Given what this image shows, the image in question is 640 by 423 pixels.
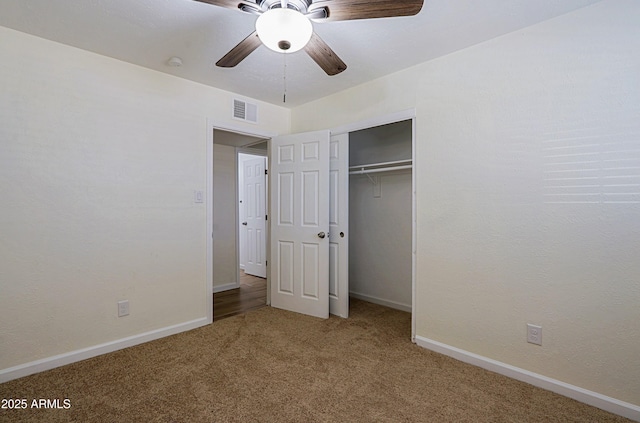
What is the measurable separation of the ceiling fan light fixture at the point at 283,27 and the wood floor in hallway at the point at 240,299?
282 cm

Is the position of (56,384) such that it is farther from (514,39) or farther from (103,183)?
(514,39)

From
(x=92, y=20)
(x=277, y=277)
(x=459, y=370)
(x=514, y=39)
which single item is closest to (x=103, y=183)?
(x=92, y=20)

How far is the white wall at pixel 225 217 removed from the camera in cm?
457

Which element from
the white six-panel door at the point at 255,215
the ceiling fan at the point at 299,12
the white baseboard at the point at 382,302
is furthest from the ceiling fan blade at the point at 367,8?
the white six-panel door at the point at 255,215

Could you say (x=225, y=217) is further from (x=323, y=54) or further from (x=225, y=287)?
(x=323, y=54)

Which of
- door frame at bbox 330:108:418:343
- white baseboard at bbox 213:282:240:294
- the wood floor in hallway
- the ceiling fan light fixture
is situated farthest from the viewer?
white baseboard at bbox 213:282:240:294

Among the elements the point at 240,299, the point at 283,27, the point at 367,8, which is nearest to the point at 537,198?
the point at 367,8

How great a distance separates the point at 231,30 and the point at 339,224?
2034mm

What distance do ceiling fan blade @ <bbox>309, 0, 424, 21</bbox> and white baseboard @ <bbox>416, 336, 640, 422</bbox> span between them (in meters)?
2.34

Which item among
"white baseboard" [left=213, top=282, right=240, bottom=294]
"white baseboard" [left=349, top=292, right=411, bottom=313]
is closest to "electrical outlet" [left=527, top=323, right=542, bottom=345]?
"white baseboard" [left=349, top=292, right=411, bottom=313]

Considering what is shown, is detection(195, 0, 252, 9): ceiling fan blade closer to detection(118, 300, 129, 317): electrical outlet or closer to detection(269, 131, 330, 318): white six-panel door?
detection(269, 131, 330, 318): white six-panel door

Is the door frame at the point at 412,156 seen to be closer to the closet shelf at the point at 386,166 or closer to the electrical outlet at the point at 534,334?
the closet shelf at the point at 386,166

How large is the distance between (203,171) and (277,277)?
148 centimetres

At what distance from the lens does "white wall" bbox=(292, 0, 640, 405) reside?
5.82 ft
